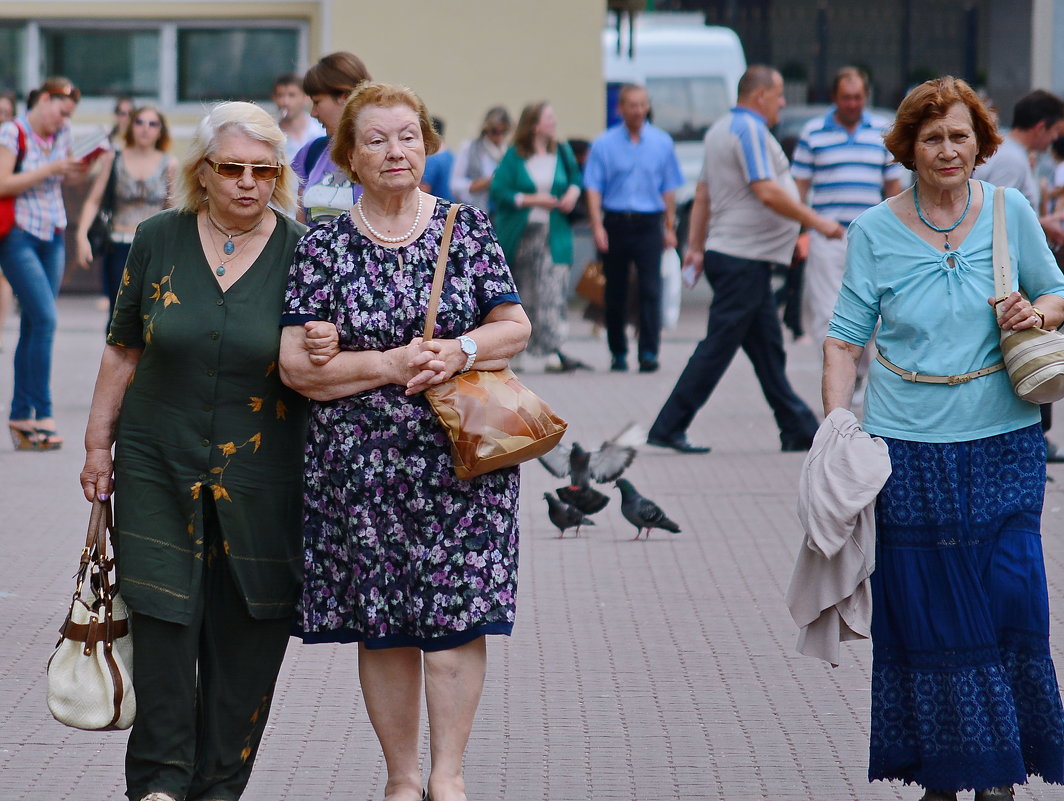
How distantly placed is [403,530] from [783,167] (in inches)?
242

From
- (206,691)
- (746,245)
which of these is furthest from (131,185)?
(206,691)

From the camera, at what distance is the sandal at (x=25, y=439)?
1010 centimetres

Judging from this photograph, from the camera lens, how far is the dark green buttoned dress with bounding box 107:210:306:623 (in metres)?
4.15

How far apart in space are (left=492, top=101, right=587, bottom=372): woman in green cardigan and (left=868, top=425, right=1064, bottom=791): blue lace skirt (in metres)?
9.60

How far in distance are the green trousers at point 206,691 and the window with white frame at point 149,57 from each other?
55.5ft

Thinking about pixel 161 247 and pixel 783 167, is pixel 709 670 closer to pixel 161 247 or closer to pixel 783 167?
pixel 161 247

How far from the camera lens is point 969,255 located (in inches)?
172

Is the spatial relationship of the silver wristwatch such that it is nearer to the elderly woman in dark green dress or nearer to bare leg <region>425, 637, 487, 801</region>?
the elderly woman in dark green dress

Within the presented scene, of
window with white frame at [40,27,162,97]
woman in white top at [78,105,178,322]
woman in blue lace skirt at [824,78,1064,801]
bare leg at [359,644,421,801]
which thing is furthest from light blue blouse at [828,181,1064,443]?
window with white frame at [40,27,162,97]

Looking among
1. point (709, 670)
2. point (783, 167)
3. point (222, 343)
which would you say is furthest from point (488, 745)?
point (783, 167)

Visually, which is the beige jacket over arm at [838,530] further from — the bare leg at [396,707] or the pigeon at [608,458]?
the pigeon at [608,458]

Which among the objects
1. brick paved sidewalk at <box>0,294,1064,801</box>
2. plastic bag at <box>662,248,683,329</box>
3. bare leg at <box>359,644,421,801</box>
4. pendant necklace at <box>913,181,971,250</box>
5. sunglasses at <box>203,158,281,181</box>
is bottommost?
brick paved sidewalk at <box>0,294,1064,801</box>

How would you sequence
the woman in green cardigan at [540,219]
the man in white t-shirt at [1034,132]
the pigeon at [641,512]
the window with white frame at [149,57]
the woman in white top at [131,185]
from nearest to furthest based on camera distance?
1. the pigeon at [641,512]
2. the man in white t-shirt at [1034,132]
3. the woman in white top at [131,185]
4. the woman in green cardigan at [540,219]
5. the window with white frame at [149,57]

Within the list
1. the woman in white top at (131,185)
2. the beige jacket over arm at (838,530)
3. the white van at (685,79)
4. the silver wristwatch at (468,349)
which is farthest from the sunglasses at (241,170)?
the white van at (685,79)
